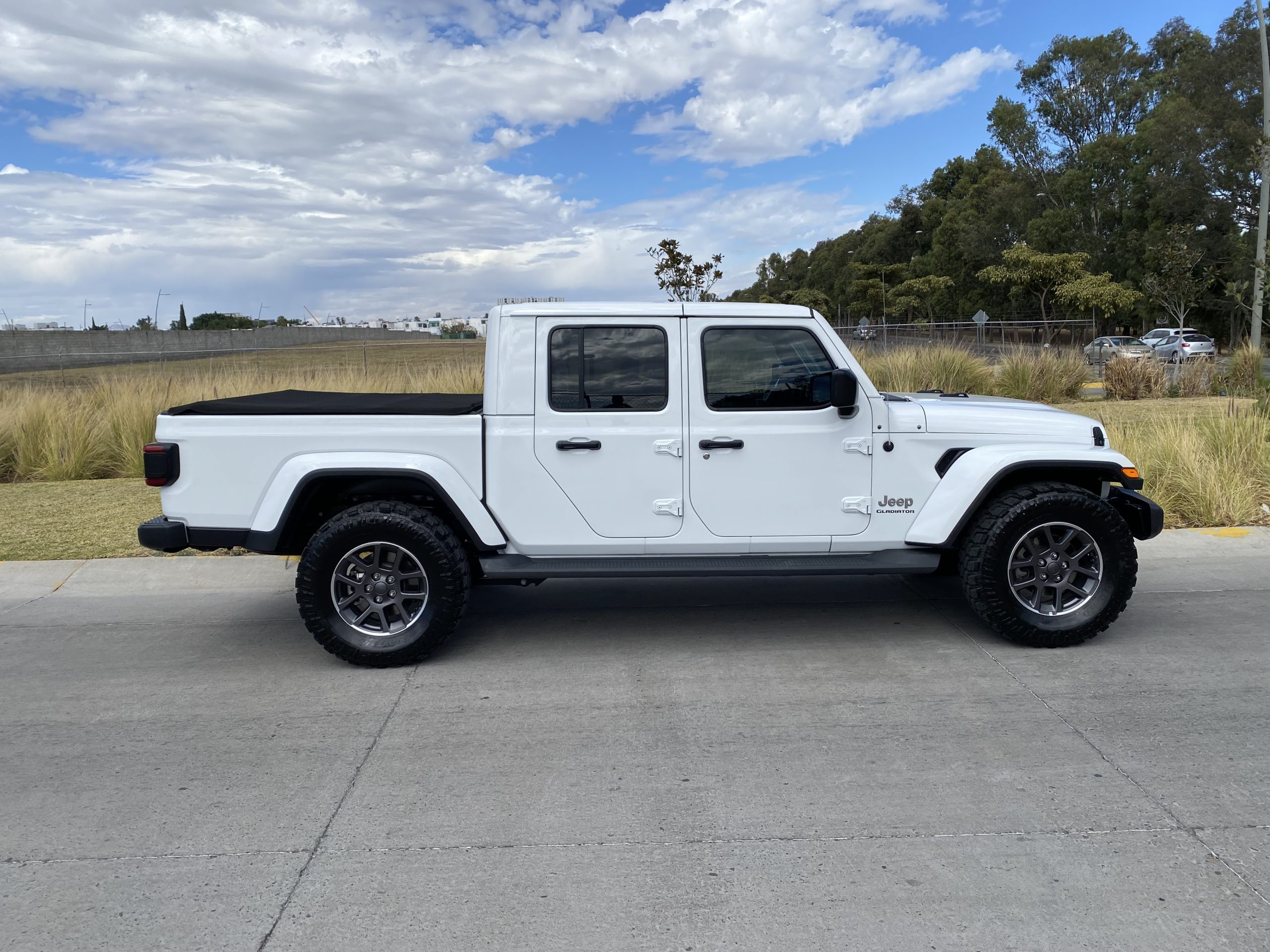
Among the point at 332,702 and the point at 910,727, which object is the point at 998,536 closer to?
the point at 910,727

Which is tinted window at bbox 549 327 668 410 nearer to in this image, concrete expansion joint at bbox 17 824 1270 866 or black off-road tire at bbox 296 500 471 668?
black off-road tire at bbox 296 500 471 668

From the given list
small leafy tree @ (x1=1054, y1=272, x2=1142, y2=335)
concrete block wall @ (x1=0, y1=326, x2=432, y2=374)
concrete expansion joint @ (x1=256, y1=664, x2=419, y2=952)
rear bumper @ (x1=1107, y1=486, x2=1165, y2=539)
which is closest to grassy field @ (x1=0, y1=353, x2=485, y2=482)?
concrete expansion joint @ (x1=256, y1=664, x2=419, y2=952)

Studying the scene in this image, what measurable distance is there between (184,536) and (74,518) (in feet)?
15.9

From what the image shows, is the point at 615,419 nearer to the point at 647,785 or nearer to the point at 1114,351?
the point at 647,785

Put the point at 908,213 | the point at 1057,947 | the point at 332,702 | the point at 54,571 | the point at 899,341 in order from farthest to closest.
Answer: the point at 908,213 → the point at 899,341 → the point at 54,571 → the point at 332,702 → the point at 1057,947

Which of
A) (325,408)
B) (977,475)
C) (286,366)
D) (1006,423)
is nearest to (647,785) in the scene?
(977,475)

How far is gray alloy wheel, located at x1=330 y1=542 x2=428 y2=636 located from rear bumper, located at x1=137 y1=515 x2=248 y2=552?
588 mm

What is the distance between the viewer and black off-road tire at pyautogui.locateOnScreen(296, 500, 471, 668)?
505 cm

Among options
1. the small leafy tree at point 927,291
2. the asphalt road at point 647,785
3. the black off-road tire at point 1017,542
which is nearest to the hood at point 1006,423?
the black off-road tire at point 1017,542

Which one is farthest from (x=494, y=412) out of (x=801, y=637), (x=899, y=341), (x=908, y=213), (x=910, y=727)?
(x=908, y=213)

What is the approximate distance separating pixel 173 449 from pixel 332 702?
62.9 inches

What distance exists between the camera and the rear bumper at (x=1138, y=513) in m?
5.44

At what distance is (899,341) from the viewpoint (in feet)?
99.4

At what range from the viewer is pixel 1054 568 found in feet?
17.5
